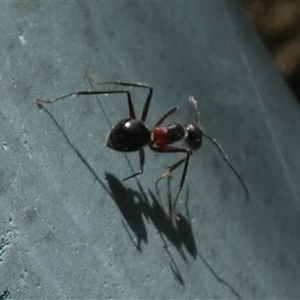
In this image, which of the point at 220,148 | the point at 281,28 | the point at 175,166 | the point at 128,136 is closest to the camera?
the point at 128,136

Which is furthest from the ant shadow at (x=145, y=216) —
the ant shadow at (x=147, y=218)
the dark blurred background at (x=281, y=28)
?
the dark blurred background at (x=281, y=28)

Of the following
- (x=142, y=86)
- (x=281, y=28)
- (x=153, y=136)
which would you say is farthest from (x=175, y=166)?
(x=281, y=28)

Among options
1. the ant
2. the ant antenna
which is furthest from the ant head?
the ant antenna

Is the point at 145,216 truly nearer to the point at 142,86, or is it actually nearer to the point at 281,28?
the point at 142,86

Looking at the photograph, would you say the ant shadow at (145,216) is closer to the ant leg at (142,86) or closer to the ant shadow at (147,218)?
the ant shadow at (147,218)

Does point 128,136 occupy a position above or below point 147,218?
above
